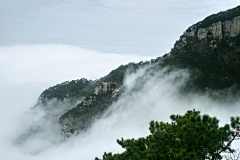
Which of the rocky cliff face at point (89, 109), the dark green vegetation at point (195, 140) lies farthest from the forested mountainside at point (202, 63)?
the dark green vegetation at point (195, 140)

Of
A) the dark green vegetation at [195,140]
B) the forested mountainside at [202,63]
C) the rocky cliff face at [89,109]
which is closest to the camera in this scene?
the dark green vegetation at [195,140]

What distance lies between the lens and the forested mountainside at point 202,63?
50219 mm

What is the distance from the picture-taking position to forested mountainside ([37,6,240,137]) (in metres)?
50.2

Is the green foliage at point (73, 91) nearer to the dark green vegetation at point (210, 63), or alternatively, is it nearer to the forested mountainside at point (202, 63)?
the forested mountainside at point (202, 63)

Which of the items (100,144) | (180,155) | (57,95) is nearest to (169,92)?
(100,144)

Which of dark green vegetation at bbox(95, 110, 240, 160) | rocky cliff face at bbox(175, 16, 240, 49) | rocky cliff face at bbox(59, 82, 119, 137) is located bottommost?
rocky cliff face at bbox(59, 82, 119, 137)

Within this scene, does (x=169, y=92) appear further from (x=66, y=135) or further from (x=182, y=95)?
(x=66, y=135)

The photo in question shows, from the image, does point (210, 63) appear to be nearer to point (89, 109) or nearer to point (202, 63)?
point (202, 63)

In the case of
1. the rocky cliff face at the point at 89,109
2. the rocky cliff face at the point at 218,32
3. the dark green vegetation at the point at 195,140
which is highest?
the rocky cliff face at the point at 218,32

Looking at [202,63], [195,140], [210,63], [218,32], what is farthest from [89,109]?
[195,140]

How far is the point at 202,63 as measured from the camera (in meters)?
54.2

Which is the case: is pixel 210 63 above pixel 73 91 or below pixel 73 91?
above

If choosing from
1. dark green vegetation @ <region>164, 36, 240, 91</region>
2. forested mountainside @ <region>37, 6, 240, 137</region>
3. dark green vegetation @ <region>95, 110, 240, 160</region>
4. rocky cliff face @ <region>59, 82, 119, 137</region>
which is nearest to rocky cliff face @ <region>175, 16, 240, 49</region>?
forested mountainside @ <region>37, 6, 240, 137</region>

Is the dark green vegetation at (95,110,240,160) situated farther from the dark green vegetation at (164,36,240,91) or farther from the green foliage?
the green foliage
